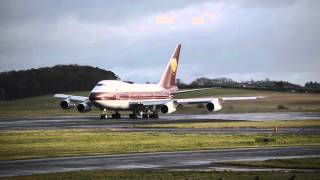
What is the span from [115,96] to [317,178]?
6379cm

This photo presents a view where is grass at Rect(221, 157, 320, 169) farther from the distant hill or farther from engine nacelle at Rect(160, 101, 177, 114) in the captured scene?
the distant hill

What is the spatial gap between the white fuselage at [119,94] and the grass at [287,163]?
184 ft

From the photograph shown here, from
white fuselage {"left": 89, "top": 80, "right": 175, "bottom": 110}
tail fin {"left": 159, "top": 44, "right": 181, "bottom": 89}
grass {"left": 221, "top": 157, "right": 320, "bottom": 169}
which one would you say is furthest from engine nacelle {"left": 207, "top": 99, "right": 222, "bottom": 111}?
grass {"left": 221, "top": 157, "right": 320, "bottom": 169}

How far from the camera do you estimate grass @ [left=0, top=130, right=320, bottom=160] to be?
40.1 metres

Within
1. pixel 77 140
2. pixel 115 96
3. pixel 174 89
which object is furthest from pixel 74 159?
pixel 174 89

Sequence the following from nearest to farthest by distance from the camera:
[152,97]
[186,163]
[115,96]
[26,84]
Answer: [186,163] → [115,96] → [152,97] → [26,84]

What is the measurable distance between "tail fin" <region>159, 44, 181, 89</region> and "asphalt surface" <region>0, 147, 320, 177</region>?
62221 millimetres

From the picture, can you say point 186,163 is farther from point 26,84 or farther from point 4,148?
point 26,84

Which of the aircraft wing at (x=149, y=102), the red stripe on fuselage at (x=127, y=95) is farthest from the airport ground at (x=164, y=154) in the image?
the aircraft wing at (x=149, y=102)

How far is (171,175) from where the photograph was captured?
2820 centimetres

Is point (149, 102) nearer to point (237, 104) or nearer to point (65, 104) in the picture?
point (65, 104)

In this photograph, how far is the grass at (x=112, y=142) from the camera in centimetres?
4006

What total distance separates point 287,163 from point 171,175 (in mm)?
7384

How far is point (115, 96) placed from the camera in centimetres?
8950
